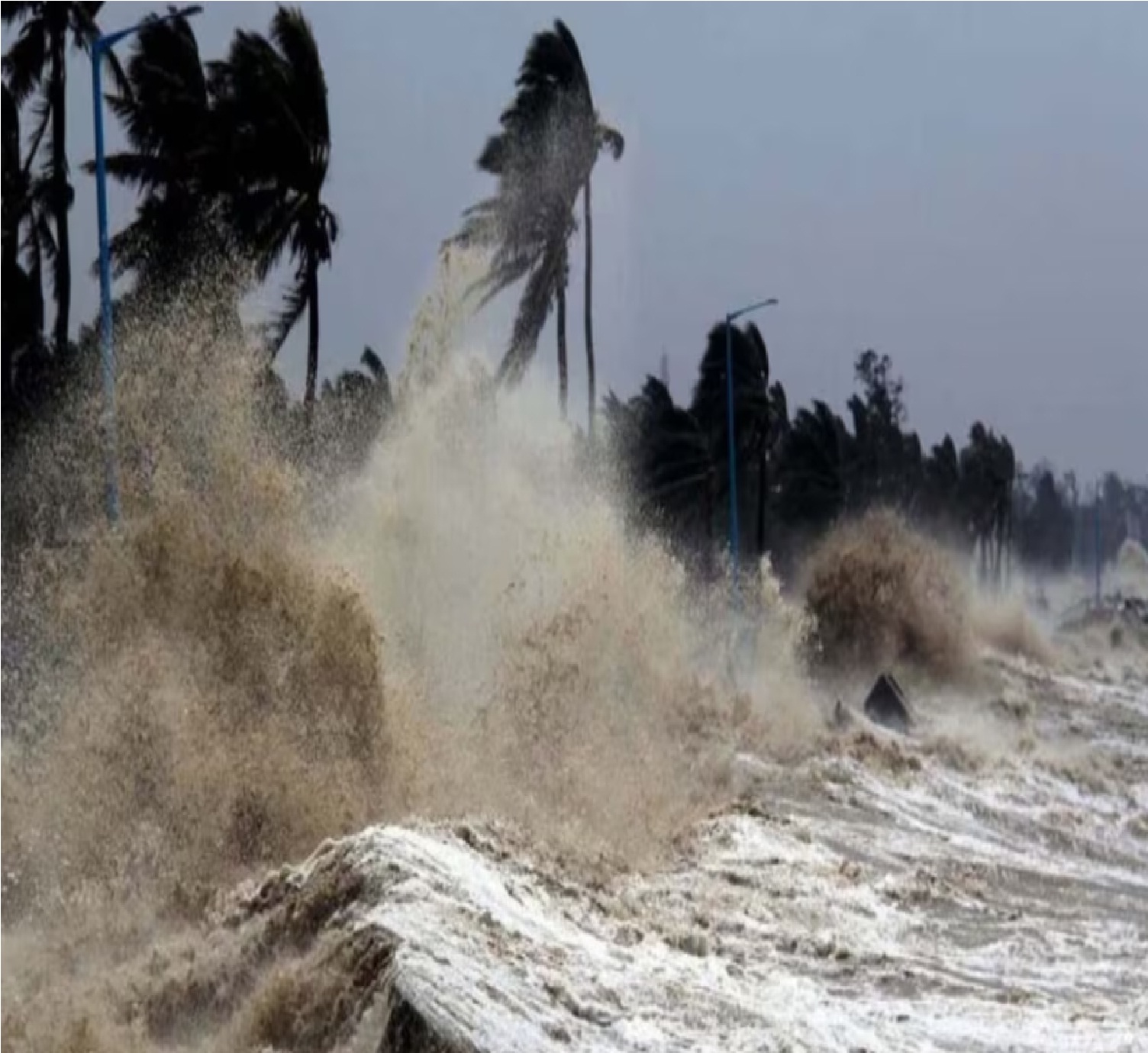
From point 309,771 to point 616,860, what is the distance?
218 cm

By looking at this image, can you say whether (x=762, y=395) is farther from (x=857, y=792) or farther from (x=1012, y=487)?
(x=1012, y=487)

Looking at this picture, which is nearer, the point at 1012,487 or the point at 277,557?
the point at 277,557

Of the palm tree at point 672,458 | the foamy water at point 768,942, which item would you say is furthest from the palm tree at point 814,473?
the foamy water at point 768,942

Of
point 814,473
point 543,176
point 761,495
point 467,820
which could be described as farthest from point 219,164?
point 814,473

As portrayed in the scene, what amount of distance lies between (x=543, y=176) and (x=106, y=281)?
17394mm

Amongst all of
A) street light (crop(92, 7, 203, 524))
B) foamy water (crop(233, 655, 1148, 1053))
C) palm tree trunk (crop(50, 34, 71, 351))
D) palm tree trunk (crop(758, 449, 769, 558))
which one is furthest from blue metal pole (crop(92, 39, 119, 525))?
palm tree trunk (crop(758, 449, 769, 558))

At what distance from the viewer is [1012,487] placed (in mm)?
103250

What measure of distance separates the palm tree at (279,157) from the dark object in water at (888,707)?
389 inches

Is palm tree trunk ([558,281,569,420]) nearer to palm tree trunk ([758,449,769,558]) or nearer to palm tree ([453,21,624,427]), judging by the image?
palm tree ([453,21,624,427])

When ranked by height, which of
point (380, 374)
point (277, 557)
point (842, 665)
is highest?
point (380, 374)

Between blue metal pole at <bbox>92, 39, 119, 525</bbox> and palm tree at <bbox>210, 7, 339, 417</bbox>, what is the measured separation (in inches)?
350

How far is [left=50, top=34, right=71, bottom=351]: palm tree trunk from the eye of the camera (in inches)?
989

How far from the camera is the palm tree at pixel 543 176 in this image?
3259 centimetres

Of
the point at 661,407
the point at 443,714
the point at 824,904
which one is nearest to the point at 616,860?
the point at 824,904
